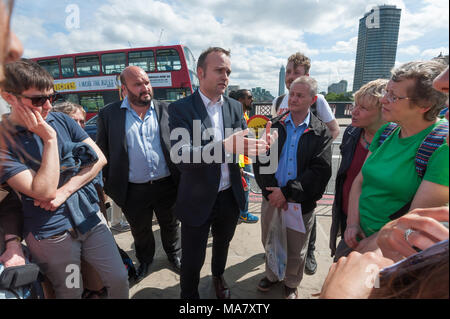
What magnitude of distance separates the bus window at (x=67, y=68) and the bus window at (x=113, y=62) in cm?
167

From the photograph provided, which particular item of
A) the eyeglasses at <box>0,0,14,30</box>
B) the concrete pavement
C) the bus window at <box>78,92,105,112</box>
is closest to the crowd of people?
the eyeglasses at <box>0,0,14,30</box>

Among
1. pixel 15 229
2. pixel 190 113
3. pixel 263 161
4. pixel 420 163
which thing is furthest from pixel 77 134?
pixel 420 163

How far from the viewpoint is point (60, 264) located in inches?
56.7

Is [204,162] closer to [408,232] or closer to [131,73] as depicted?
[408,232]

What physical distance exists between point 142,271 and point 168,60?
982 cm

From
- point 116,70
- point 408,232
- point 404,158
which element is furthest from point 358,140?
point 116,70

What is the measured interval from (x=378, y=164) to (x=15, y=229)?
2.30 metres

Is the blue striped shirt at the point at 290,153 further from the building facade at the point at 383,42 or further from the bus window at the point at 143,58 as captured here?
the bus window at the point at 143,58

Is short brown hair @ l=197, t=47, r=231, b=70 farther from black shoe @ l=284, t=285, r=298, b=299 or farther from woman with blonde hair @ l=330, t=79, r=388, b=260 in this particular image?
black shoe @ l=284, t=285, r=298, b=299

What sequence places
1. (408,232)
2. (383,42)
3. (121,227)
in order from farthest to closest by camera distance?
(383,42)
(121,227)
(408,232)

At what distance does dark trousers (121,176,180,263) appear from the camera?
2334mm

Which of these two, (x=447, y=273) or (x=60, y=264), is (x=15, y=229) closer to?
(x=60, y=264)

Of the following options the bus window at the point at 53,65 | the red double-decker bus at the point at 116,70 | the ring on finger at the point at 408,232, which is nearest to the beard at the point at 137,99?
the ring on finger at the point at 408,232

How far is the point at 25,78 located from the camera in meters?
1.28
